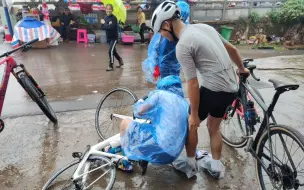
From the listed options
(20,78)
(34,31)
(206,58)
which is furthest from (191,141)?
(34,31)

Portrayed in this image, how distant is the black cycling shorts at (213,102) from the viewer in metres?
2.60

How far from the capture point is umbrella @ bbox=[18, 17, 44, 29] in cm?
977

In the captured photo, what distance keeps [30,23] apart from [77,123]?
286 inches

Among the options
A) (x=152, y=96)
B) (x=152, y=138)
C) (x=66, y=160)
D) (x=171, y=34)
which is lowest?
(x=66, y=160)

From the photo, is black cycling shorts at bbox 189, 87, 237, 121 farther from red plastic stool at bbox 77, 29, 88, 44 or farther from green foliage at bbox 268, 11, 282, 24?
green foliage at bbox 268, 11, 282, 24

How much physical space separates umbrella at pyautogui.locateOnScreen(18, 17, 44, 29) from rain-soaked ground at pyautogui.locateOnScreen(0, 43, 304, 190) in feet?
6.08

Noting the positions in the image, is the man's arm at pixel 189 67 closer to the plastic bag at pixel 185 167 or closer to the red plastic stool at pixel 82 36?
the plastic bag at pixel 185 167

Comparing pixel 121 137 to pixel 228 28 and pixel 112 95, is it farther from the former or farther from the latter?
pixel 228 28

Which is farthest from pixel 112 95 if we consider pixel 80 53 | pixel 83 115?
pixel 80 53

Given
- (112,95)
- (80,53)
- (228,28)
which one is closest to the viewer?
(112,95)

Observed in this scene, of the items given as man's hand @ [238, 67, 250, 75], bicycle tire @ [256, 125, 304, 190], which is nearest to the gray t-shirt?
man's hand @ [238, 67, 250, 75]

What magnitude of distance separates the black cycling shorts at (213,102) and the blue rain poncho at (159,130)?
0.18m

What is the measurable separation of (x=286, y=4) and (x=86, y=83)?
35.2 feet

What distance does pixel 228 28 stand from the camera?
473 inches
